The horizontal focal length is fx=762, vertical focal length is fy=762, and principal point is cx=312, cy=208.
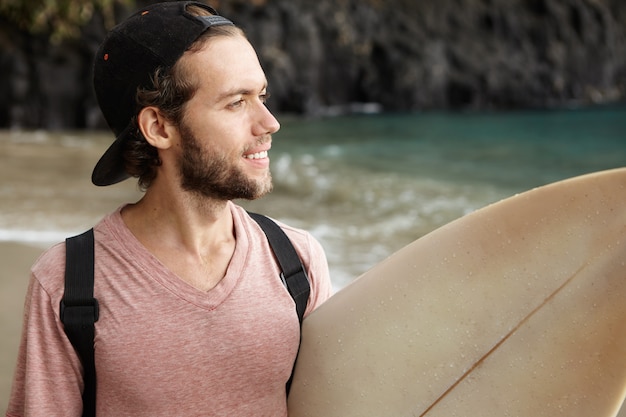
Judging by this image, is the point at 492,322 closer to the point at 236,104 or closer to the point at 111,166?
the point at 236,104

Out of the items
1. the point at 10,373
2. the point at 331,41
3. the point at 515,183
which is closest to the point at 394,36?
the point at 331,41

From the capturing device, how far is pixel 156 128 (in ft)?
5.05

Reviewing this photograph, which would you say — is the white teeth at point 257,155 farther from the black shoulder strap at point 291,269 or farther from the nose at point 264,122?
the black shoulder strap at point 291,269

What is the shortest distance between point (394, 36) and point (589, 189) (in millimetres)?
38651

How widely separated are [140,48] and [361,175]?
44.0 feet

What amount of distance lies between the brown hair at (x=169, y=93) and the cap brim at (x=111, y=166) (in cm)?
2

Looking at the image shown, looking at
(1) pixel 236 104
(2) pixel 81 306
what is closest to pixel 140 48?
(1) pixel 236 104

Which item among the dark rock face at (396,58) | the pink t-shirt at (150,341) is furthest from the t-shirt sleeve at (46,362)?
the dark rock face at (396,58)

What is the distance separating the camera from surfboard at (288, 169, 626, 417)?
1.62 metres

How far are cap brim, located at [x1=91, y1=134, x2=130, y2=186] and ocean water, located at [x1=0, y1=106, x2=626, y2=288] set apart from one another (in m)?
4.39

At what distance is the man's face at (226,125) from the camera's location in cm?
147

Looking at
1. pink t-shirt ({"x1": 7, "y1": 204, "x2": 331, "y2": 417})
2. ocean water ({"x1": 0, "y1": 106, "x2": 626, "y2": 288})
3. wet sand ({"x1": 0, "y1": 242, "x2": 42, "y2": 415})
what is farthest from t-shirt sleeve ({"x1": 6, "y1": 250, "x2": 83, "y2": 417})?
ocean water ({"x1": 0, "y1": 106, "x2": 626, "y2": 288})

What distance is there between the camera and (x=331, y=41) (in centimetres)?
3591

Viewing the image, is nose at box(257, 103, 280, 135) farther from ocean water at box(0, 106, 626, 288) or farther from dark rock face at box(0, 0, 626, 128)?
dark rock face at box(0, 0, 626, 128)
